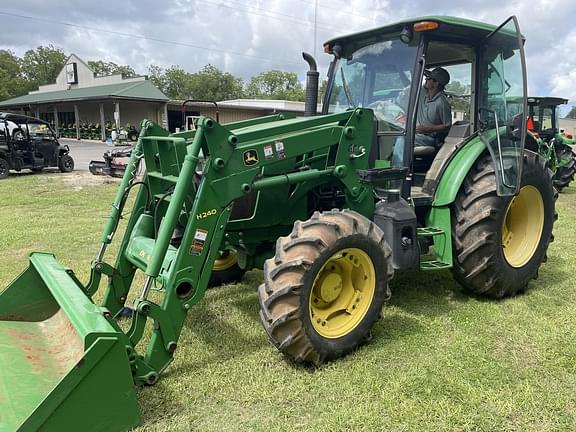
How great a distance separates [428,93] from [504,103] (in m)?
0.70

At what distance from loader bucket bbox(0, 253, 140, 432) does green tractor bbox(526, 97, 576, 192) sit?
11.9 meters

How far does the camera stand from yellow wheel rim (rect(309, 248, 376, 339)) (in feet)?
11.5

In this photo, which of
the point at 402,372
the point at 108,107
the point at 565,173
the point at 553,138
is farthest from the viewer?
the point at 108,107

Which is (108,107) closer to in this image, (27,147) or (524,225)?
(27,147)

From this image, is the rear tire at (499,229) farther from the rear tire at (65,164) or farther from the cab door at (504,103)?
the rear tire at (65,164)

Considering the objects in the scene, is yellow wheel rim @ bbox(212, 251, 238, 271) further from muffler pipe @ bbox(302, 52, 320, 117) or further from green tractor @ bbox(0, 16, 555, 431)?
muffler pipe @ bbox(302, 52, 320, 117)

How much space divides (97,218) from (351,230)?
22.7 feet

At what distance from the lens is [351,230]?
3.41 m

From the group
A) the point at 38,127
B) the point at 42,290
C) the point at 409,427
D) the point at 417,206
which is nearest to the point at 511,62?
the point at 417,206

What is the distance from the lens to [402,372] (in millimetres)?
3322

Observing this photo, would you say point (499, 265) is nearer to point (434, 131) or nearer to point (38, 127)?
point (434, 131)

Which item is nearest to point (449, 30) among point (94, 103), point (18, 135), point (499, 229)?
point (499, 229)

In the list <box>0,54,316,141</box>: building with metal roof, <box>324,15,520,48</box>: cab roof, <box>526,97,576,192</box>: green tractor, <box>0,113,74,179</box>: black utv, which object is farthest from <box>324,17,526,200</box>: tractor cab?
<box>0,54,316,141</box>: building with metal roof

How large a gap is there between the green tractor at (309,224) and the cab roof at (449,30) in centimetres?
2
